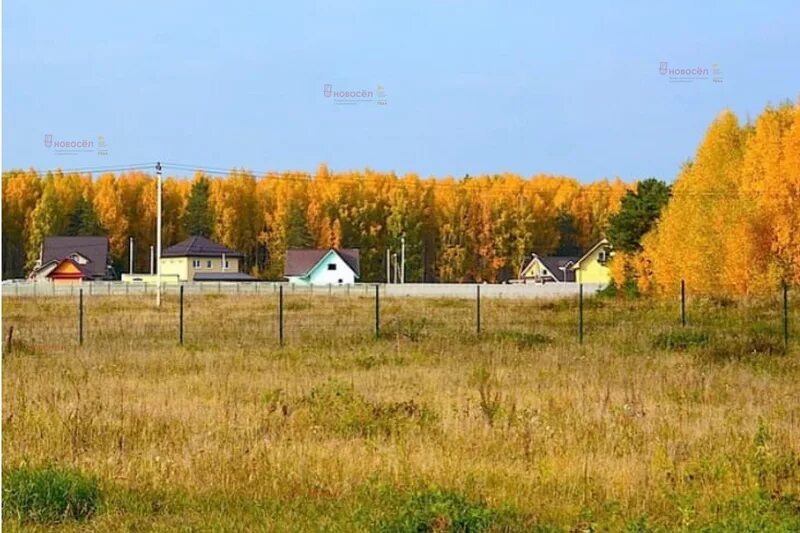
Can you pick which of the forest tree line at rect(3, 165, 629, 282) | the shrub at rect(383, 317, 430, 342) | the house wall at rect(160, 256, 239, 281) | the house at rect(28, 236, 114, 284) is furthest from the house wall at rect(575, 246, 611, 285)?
the shrub at rect(383, 317, 430, 342)

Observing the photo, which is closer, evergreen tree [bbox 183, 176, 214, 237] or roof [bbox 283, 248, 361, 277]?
roof [bbox 283, 248, 361, 277]

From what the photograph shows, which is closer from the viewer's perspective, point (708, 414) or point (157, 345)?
point (708, 414)

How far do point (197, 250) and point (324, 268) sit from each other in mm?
11493

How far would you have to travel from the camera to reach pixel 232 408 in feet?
35.3

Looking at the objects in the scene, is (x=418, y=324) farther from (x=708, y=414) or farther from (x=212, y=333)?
(x=708, y=414)

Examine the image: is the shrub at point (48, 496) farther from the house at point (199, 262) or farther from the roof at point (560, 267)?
the roof at point (560, 267)

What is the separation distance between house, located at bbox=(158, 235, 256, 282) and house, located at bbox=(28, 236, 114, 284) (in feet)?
17.4

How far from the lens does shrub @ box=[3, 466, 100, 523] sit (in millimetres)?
6000

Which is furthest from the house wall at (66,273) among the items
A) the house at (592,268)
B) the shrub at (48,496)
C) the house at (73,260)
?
the shrub at (48,496)

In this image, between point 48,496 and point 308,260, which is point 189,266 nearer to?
point 308,260

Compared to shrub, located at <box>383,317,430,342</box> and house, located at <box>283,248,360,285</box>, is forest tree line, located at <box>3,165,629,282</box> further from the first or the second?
shrub, located at <box>383,317,430,342</box>

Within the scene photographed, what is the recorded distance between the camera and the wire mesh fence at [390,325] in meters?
19.6

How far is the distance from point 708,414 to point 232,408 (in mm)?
5638

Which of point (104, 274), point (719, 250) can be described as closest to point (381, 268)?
point (104, 274)
